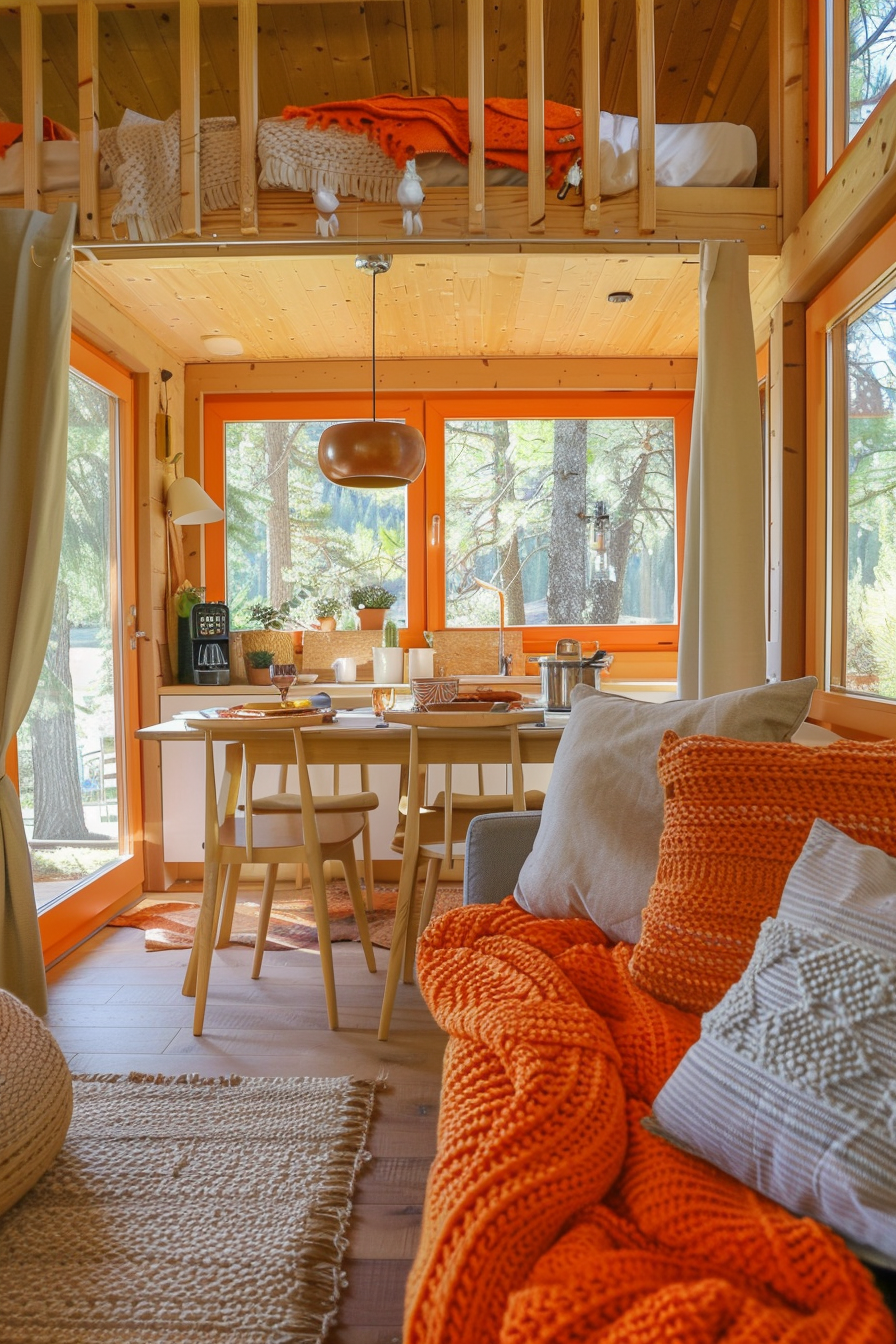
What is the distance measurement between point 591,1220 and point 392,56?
4178 mm

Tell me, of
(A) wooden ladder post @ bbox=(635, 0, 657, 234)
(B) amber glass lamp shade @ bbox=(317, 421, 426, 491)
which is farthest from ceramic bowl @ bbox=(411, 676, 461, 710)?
(A) wooden ladder post @ bbox=(635, 0, 657, 234)

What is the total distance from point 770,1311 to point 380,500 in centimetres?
407

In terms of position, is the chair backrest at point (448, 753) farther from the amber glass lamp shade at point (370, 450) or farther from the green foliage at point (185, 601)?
the green foliage at point (185, 601)

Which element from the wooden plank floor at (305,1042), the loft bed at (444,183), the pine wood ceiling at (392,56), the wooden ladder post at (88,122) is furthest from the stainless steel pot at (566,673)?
the pine wood ceiling at (392,56)

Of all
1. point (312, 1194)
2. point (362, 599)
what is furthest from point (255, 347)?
point (312, 1194)

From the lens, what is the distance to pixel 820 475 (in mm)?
2963

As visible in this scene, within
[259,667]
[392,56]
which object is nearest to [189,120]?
[392,56]

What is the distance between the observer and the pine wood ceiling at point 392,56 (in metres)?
3.62

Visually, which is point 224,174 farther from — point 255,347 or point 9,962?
point 9,962

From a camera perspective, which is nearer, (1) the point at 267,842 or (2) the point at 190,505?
(1) the point at 267,842

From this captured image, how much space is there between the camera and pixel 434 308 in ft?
12.5

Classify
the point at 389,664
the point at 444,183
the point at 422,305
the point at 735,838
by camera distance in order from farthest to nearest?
1. the point at 389,664
2. the point at 422,305
3. the point at 444,183
4. the point at 735,838

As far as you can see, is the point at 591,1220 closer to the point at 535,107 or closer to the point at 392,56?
the point at 535,107

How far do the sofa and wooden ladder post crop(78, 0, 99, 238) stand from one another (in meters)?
2.62
